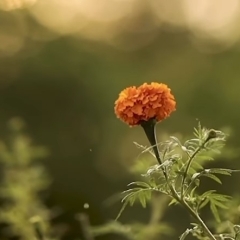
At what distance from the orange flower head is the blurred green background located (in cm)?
58

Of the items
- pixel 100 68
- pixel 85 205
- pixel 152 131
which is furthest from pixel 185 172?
pixel 100 68

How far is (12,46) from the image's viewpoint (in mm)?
1065

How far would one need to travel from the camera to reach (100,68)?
108 centimetres

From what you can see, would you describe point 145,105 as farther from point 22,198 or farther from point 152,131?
point 22,198

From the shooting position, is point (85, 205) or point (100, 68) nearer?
point (85, 205)

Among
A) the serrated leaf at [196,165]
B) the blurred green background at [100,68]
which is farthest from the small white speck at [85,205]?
the serrated leaf at [196,165]

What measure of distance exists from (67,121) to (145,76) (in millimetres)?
176

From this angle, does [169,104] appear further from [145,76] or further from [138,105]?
[145,76]

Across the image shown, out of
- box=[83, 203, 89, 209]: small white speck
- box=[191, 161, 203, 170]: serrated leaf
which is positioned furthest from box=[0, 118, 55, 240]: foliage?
box=[191, 161, 203, 170]: serrated leaf

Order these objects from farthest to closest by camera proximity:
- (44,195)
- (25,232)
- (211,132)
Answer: (44,195) → (25,232) → (211,132)

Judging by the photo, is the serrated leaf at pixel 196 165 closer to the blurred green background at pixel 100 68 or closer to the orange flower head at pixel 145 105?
the orange flower head at pixel 145 105

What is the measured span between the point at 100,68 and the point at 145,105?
2.15 ft

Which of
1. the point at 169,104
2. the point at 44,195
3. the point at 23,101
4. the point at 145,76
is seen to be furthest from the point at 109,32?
the point at 169,104

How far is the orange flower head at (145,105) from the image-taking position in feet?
1.42
